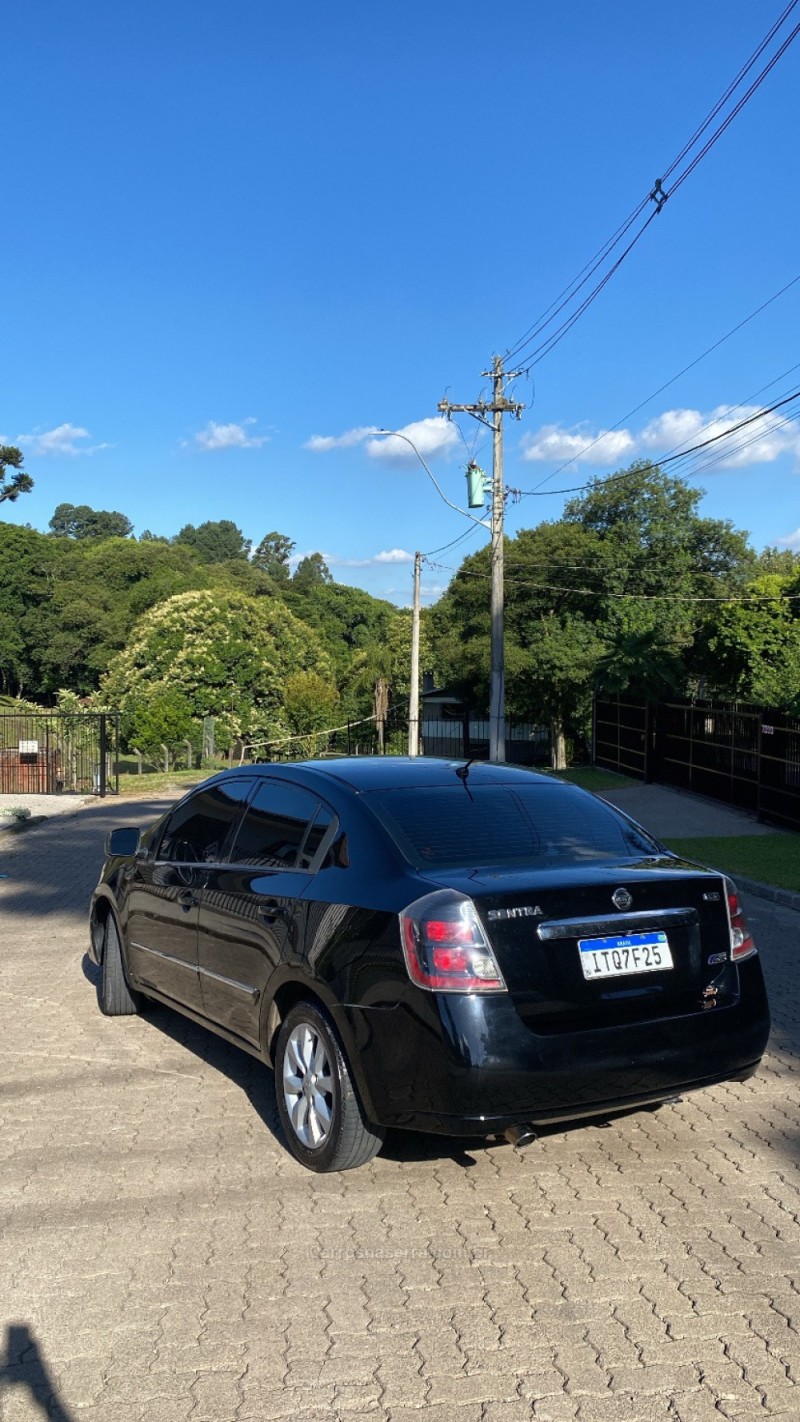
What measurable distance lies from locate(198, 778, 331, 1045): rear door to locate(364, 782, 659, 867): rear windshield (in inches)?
15.8

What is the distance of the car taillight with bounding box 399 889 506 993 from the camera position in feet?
13.1

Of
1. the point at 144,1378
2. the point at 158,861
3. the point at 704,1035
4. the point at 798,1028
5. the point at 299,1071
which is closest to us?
the point at 144,1378

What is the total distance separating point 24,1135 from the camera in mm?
5023

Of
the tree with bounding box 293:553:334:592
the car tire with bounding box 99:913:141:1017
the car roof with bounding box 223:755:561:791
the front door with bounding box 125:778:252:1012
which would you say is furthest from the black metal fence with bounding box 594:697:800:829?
the tree with bounding box 293:553:334:592

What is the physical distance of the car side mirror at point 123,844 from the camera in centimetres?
663

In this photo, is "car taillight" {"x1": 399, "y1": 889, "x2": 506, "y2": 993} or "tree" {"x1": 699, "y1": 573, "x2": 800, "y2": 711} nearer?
"car taillight" {"x1": 399, "y1": 889, "x2": 506, "y2": 993}

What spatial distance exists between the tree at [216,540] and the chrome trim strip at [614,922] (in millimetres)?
137196

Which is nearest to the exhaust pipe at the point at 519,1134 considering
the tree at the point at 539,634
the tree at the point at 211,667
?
the tree at the point at 539,634

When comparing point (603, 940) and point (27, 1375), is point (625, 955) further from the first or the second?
point (27, 1375)

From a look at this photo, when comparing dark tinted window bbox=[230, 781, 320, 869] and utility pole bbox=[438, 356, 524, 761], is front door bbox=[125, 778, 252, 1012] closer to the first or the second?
dark tinted window bbox=[230, 781, 320, 869]

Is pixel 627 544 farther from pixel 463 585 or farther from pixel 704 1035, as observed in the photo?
pixel 704 1035

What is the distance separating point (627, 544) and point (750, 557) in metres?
11.0

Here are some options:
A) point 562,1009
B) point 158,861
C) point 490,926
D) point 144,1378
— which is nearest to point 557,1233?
point 562,1009

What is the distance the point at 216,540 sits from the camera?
145 metres
